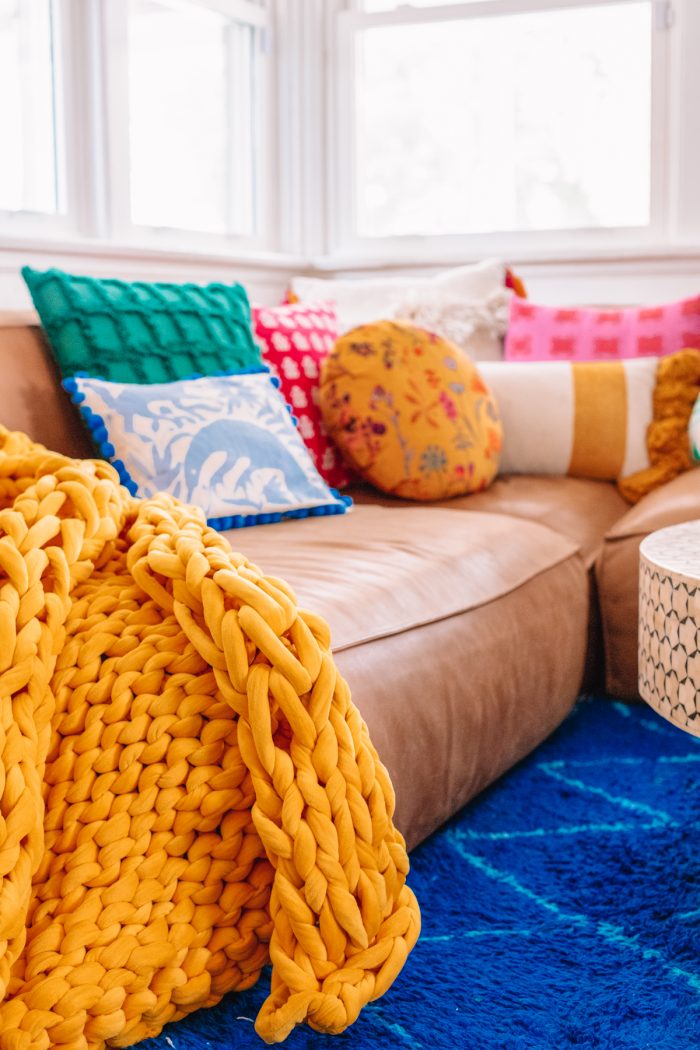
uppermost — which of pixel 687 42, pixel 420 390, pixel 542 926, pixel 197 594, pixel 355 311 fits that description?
pixel 687 42

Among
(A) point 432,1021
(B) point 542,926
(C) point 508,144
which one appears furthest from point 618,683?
(C) point 508,144

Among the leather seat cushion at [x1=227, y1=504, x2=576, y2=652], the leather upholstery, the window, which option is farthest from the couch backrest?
the window

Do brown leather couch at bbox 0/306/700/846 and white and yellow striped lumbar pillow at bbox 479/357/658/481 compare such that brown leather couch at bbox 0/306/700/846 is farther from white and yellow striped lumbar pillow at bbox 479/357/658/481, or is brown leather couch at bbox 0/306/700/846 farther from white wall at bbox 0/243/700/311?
white wall at bbox 0/243/700/311

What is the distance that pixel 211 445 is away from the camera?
179cm

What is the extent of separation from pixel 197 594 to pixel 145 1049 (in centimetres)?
42

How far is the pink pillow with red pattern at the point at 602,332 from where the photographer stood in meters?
2.60

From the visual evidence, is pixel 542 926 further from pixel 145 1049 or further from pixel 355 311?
pixel 355 311

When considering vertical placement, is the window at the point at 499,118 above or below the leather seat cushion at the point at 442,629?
above

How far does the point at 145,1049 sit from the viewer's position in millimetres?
1046

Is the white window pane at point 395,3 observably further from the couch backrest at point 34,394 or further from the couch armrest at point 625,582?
the couch backrest at point 34,394

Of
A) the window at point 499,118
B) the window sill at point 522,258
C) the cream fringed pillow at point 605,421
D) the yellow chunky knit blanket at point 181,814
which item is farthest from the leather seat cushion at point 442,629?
the window at point 499,118

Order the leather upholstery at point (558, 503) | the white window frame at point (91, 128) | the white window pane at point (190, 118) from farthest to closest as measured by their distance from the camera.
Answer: the white window pane at point (190, 118)
the white window frame at point (91, 128)
the leather upholstery at point (558, 503)

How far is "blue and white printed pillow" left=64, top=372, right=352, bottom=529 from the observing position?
1722mm

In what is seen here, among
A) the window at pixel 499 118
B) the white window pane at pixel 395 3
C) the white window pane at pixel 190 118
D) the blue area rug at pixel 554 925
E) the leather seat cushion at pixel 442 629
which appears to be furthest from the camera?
the white window pane at pixel 395 3
